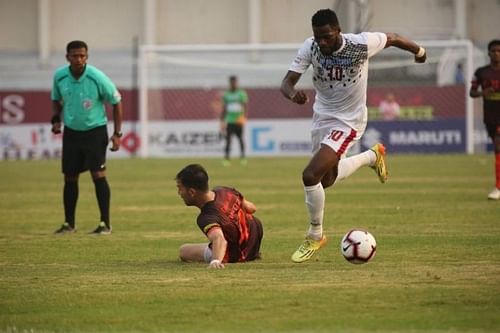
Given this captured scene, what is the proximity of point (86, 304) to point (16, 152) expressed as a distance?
3129cm

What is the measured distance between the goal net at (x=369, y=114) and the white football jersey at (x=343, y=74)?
25596 millimetres

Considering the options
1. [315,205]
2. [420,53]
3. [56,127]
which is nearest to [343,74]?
[420,53]

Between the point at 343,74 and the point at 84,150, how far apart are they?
15.3 feet

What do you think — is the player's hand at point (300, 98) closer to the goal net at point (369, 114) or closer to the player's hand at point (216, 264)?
the player's hand at point (216, 264)

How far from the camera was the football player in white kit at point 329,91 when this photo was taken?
1166cm

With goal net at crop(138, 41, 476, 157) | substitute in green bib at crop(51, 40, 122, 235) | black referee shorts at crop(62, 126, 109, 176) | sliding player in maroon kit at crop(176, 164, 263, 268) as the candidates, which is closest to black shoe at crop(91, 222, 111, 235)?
substitute in green bib at crop(51, 40, 122, 235)

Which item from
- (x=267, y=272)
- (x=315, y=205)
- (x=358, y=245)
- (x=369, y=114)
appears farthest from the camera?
(x=369, y=114)

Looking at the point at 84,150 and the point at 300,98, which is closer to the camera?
the point at 300,98

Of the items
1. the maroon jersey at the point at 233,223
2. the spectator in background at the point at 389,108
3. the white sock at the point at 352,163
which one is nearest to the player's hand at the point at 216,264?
the maroon jersey at the point at 233,223

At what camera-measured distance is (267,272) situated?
10.8m

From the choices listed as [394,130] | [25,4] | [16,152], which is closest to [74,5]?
[25,4]

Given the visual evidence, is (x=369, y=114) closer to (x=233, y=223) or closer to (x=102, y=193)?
(x=102, y=193)

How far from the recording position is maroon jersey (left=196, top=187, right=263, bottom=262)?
1118 cm

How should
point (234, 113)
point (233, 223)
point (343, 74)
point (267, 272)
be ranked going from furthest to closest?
1. point (234, 113)
2. point (343, 74)
3. point (233, 223)
4. point (267, 272)
